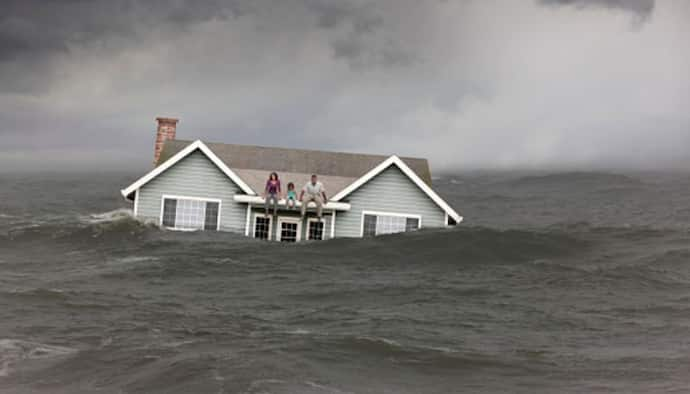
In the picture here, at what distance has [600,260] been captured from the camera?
41.8m

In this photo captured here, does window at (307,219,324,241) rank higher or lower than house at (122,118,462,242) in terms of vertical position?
lower

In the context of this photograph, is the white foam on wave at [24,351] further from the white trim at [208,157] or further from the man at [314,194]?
the man at [314,194]

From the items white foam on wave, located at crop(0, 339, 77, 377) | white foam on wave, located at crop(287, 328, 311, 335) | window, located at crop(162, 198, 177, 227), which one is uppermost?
window, located at crop(162, 198, 177, 227)

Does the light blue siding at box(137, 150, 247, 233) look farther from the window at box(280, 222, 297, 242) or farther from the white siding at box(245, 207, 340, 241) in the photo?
the window at box(280, 222, 297, 242)

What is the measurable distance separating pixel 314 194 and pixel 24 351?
19270mm

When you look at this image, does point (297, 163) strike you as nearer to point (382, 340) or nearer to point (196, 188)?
point (196, 188)

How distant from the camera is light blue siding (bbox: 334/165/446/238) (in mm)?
41375

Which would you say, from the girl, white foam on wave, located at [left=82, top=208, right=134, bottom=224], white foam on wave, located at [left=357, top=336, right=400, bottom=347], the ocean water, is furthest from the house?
white foam on wave, located at [left=357, top=336, right=400, bottom=347]

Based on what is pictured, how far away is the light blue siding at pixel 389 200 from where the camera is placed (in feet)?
136

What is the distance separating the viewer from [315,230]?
1638 inches

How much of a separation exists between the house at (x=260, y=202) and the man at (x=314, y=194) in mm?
502

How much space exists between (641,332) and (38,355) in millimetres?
14649

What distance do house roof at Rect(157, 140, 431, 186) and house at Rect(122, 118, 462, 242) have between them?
839 millimetres

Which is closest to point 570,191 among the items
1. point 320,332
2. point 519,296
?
point 519,296
